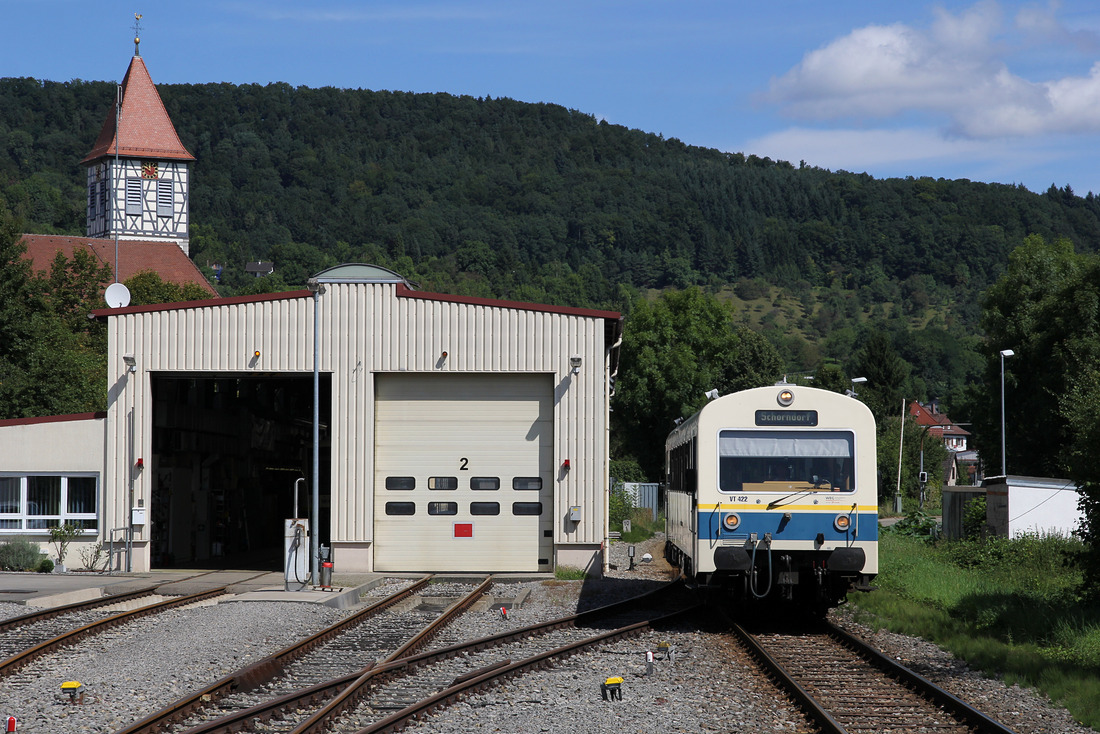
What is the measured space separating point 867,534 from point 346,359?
40.4ft

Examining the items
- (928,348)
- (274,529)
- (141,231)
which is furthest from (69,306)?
(928,348)

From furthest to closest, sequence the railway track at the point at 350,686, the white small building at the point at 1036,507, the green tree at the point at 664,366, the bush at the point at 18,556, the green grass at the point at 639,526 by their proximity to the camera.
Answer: the green tree at the point at 664,366 → the green grass at the point at 639,526 → the white small building at the point at 1036,507 → the bush at the point at 18,556 → the railway track at the point at 350,686

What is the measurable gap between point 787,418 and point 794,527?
1.39m

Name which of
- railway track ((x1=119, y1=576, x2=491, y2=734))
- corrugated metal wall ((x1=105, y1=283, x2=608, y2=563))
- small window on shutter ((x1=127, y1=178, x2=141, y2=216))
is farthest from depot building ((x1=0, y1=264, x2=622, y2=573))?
small window on shutter ((x1=127, y1=178, x2=141, y2=216))

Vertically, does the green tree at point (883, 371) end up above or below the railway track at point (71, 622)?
above

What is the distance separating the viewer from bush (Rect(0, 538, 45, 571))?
2303 centimetres

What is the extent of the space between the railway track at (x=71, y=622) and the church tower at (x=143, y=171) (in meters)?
83.6

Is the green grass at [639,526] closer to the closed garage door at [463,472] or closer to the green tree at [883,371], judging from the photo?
the closed garage door at [463,472]

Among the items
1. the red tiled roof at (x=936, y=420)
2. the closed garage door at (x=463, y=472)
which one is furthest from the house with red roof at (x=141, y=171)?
the red tiled roof at (x=936, y=420)

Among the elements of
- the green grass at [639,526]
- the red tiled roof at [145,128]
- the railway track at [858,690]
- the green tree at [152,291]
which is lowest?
the green grass at [639,526]

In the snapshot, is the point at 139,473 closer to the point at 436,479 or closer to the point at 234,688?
the point at 436,479

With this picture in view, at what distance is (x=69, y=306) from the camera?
62531 mm

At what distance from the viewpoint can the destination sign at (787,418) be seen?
15.0m

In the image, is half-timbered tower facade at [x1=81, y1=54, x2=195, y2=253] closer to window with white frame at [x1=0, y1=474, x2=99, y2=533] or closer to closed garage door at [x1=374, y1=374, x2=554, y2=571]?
window with white frame at [x1=0, y1=474, x2=99, y2=533]
